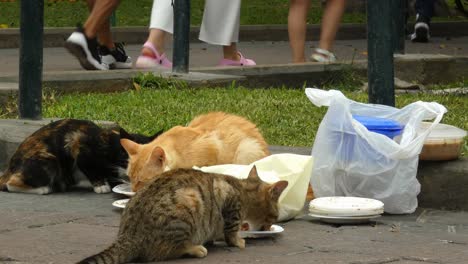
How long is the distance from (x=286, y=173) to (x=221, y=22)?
4951 millimetres

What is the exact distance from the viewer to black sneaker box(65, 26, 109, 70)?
9.93 metres

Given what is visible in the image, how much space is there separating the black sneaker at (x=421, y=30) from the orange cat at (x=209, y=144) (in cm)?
1052

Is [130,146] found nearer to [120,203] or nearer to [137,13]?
[120,203]

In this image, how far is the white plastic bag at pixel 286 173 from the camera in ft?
18.7

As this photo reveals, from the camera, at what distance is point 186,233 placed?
474 centimetres

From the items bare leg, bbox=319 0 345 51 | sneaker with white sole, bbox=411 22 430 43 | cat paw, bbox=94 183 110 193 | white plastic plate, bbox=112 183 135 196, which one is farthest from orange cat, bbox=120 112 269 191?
sneaker with white sole, bbox=411 22 430 43

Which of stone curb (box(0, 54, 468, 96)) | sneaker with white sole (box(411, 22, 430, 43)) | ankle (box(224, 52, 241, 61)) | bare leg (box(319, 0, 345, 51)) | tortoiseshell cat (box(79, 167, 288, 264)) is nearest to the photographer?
tortoiseshell cat (box(79, 167, 288, 264))

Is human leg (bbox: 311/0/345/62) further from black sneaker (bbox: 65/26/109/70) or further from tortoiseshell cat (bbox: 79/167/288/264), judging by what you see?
tortoiseshell cat (bbox: 79/167/288/264)

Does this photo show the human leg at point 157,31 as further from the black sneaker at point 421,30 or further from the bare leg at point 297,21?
the black sneaker at point 421,30

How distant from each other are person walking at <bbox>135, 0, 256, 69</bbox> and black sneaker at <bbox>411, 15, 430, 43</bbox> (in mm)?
6179

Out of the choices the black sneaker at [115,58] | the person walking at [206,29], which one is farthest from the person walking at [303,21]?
the black sneaker at [115,58]

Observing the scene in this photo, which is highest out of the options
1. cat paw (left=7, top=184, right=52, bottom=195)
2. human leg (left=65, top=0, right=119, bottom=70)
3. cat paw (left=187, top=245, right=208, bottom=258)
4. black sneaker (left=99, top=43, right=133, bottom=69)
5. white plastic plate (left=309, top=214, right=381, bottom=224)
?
human leg (left=65, top=0, right=119, bottom=70)

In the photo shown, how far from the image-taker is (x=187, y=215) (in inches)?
188

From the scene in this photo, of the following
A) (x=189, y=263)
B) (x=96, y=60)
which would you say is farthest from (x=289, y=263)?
(x=96, y=60)
